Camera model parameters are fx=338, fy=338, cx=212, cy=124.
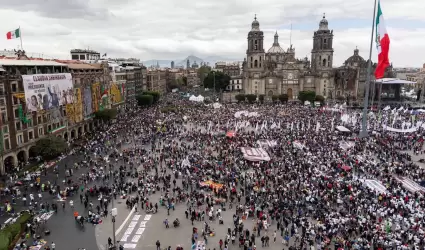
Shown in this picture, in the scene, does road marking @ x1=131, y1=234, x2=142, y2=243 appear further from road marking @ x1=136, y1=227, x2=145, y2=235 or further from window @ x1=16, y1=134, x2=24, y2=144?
window @ x1=16, y1=134, x2=24, y2=144

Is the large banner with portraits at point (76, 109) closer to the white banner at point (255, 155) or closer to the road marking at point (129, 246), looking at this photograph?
the white banner at point (255, 155)

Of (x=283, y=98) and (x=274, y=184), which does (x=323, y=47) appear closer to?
(x=283, y=98)

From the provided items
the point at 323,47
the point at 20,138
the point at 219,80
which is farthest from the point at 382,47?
the point at 219,80

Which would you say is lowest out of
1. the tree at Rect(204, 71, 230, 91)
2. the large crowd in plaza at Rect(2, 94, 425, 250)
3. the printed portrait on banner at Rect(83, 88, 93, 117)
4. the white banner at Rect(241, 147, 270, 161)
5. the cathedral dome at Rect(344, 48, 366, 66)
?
the large crowd in plaza at Rect(2, 94, 425, 250)

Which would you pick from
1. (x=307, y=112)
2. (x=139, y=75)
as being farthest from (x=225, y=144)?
(x=139, y=75)

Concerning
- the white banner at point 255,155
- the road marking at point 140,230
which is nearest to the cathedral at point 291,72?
the white banner at point 255,155

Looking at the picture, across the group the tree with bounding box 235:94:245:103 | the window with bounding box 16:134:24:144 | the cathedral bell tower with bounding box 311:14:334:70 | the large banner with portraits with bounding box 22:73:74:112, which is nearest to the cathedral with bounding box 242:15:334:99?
the cathedral bell tower with bounding box 311:14:334:70

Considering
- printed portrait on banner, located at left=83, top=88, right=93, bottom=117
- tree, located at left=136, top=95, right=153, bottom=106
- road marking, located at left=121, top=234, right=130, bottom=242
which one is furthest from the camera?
tree, located at left=136, top=95, right=153, bottom=106
